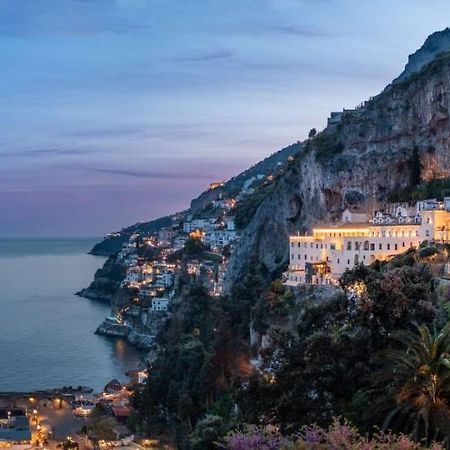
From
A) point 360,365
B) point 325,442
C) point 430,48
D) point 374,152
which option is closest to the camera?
point 325,442

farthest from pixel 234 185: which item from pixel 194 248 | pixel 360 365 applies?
pixel 360 365

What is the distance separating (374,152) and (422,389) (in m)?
33.2

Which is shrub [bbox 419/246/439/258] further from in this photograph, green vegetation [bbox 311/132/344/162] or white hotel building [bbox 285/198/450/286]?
green vegetation [bbox 311/132/344/162]

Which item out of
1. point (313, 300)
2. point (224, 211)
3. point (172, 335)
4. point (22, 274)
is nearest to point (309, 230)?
point (172, 335)

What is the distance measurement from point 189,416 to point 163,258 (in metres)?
57.1

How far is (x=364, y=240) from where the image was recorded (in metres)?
34.6

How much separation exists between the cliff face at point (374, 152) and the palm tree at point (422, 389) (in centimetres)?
3008

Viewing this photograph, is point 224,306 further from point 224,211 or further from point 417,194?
point 224,211

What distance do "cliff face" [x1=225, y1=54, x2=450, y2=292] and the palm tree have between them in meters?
30.1

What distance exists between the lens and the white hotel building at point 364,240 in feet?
107

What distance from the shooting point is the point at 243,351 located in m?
35.7

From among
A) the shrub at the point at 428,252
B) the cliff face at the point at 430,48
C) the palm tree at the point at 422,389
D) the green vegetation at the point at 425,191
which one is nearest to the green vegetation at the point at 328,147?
the green vegetation at the point at 425,191

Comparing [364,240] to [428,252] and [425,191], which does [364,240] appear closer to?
[428,252]

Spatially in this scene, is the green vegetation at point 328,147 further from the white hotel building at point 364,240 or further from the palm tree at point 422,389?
the palm tree at point 422,389
